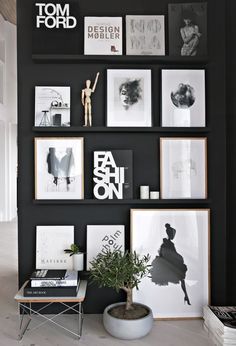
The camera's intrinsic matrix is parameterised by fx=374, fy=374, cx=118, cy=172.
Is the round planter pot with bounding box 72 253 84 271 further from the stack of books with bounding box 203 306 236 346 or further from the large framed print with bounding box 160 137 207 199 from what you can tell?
the stack of books with bounding box 203 306 236 346

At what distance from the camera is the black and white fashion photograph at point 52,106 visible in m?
2.78

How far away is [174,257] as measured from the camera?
279cm

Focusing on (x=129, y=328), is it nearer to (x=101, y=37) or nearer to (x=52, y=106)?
(x=52, y=106)

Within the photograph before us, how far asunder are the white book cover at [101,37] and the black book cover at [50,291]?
1.69 metres

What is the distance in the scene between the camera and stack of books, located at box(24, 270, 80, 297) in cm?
242

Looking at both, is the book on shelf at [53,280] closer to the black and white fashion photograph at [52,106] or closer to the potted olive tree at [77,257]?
the potted olive tree at [77,257]

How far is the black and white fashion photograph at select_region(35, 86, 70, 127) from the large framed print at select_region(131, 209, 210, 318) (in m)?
0.89

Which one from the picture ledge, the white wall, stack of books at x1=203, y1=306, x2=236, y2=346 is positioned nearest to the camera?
stack of books at x1=203, y1=306, x2=236, y2=346

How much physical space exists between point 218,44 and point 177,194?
1.19 metres

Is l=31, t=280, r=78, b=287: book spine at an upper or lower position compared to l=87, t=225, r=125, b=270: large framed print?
lower

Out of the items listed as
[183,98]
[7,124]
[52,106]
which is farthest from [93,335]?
[7,124]

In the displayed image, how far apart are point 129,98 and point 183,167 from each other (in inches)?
25.8

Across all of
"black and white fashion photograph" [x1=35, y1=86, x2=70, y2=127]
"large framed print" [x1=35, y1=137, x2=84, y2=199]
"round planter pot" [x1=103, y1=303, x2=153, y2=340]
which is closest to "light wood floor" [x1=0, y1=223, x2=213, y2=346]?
"round planter pot" [x1=103, y1=303, x2=153, y2=340]

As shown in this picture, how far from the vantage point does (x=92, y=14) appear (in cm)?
282
